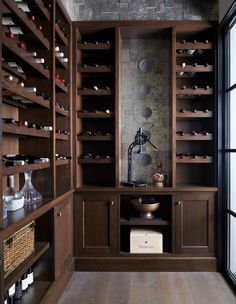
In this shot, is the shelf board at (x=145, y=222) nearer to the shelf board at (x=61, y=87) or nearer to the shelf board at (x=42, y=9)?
the shelf board at (x=61, y=87)

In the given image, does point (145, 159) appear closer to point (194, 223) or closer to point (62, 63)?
point (194, 223)

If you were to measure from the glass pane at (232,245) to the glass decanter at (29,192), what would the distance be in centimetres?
203

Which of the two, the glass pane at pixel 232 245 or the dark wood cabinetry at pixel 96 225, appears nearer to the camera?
the glass pane at pixel 232 245

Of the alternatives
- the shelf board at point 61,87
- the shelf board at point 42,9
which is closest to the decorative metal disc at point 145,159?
the shelf board at point 61,87

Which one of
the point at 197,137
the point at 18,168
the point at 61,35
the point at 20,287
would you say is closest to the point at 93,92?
the point at 61,35

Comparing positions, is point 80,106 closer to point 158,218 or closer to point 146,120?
point 146,120

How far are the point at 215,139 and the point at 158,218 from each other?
115cm

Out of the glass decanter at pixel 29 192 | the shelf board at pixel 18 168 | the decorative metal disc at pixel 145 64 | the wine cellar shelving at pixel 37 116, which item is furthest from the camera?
the decorative metal disc at pixel 145 64

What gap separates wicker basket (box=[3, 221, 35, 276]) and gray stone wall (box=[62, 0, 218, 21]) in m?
2.59

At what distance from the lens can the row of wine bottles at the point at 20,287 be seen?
2.18 meters

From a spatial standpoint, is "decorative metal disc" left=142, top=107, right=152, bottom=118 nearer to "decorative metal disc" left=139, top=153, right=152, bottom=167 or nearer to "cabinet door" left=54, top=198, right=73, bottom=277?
"decorative metal disc" left=139, top=153, right=152, bottom=167

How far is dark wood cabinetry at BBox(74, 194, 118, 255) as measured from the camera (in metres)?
3.48

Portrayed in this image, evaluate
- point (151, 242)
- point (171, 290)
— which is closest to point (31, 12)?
point (151, 242)

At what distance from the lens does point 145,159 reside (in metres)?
3.87
